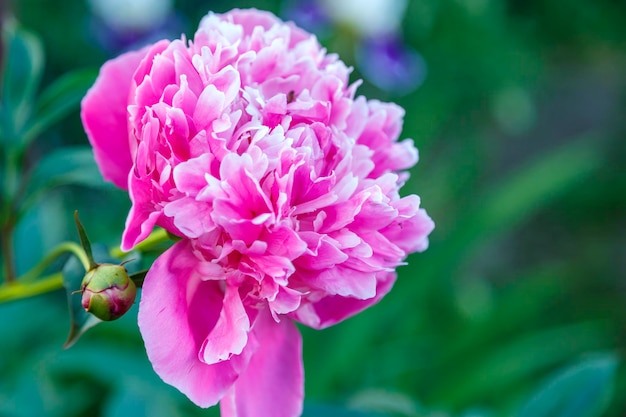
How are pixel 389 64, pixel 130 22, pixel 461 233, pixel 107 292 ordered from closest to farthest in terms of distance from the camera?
pixel 107 292 < pixel 461 233 < pixel 389 64 < pixel 130 22

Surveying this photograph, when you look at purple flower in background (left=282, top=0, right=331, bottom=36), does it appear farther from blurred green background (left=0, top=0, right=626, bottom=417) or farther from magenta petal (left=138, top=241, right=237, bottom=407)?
magenta petal (left=138, top=241, right=237, bottom=407)

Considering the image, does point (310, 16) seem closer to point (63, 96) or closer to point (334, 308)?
point (63, 96)

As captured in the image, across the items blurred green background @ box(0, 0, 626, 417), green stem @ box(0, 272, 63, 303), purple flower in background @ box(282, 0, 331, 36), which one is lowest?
blurred green background @ box(0, 0, 626, 417)

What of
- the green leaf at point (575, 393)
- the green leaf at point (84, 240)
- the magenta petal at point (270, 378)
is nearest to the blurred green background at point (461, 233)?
the green leaf at point (575, 393)

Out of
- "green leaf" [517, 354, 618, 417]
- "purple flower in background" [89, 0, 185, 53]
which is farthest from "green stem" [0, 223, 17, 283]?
"purple flower in background" [89, 0, 185, 53]

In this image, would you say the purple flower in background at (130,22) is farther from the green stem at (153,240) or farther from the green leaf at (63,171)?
the green stem at (153,240)

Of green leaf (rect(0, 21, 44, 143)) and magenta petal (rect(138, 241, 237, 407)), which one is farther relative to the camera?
green leaf (rect(0, 21, 44, 143))

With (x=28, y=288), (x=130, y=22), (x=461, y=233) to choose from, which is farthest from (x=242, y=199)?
(x=130, y=22)

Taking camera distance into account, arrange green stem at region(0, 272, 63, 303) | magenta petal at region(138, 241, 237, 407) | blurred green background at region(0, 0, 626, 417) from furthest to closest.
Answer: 1. blurred green background at region(0, 0, 626, 417)
2. green stem at region(0, 272, 63, 303)
3. magenta petal at region(138, 241, 237, 407)
